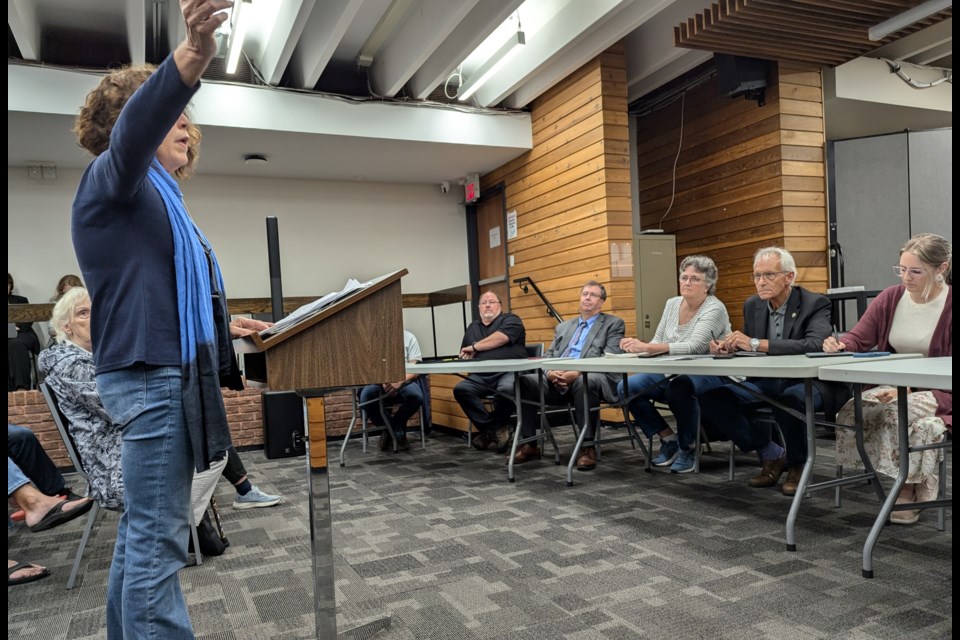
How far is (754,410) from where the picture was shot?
121 inches

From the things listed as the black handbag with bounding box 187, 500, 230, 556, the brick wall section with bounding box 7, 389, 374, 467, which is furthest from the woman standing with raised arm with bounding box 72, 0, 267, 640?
the brick wall section with bounding box 7, 389, 374, 467

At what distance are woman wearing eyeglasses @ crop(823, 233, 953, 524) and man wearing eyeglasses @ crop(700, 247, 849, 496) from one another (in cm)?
20

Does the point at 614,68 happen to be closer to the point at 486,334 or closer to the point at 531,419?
the point at 486,334

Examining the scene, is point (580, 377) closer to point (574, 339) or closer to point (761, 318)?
point (574, 339)

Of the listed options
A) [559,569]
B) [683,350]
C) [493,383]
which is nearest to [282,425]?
[493,383]

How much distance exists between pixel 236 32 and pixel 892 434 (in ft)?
14.2

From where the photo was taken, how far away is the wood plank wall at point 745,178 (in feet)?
17.2

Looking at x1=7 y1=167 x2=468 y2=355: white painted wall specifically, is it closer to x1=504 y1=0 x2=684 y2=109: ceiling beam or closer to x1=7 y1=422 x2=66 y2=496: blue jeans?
x1=504 y1=0 x2=684 y2=109: ceiling beam

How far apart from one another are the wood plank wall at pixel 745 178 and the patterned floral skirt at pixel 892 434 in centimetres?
294

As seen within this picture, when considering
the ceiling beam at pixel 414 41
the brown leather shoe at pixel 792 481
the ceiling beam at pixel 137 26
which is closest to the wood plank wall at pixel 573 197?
the ceiling beam at pixel 414 41

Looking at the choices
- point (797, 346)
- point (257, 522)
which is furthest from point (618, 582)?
Result: point (257, 522)

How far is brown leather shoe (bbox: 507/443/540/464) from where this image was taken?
4.01 m

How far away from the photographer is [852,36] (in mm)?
4777

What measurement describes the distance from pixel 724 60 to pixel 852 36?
2.86 ft
